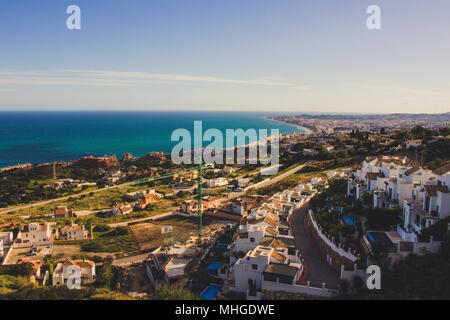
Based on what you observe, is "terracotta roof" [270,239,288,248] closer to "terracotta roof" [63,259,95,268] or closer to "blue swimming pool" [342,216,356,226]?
"blue swimming pool" [342,216,356,226]

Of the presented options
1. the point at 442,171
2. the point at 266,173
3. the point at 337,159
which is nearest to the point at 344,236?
the point at 442,171

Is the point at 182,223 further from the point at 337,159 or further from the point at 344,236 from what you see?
the point at 337,159

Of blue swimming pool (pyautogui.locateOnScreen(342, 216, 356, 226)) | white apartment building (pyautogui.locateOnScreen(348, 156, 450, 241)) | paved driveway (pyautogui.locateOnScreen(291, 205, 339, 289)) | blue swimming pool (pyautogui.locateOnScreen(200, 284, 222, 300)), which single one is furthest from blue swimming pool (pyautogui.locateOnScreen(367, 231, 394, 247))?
blue swimming pool (pyautogui.locateOnScreen(200, 284, 222, 300))

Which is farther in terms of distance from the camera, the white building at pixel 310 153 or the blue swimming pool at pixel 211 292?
the white building at pixel 310 153

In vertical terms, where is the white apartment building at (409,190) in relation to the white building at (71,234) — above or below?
above

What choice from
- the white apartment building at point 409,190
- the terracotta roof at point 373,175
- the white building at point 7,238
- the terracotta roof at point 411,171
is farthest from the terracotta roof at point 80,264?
the terracotta roof at point 411,171

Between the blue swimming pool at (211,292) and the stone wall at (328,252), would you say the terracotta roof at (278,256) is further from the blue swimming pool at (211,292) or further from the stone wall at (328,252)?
the blue swimming pool at (211,292)

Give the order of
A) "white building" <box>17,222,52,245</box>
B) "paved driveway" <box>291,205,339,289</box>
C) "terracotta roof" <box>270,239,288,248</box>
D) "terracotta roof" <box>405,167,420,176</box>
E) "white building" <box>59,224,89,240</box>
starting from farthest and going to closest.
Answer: "white building" <box>59,224,89,240</box>, "white building" <box>17,222,52,245</box>, "terracotta roof" <box>405,167,420,176</box>, "terracotta roof" <box>270,239,288,248</box>, "paved driveway" <box>291,205,339,289</box>

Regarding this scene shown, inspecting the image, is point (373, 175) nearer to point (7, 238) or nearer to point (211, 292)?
point (211, 292)
